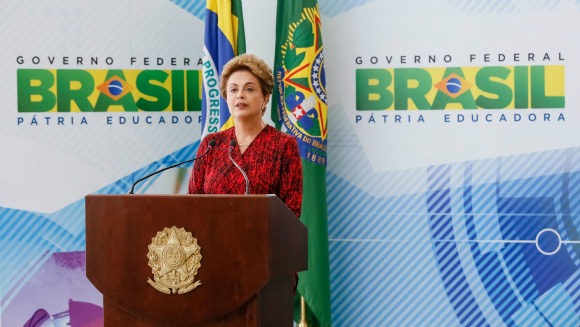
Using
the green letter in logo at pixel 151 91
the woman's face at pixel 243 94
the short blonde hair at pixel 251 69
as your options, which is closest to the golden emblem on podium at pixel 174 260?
the woman's face at pixel 243 94

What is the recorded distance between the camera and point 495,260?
153 inches

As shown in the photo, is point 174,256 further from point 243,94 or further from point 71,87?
point 71,87

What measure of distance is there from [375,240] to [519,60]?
1299 mm

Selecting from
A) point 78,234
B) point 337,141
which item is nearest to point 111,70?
point 78,234

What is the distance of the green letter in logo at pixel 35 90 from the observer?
13.2ft

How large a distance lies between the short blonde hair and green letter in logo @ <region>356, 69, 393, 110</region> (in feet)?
5.31

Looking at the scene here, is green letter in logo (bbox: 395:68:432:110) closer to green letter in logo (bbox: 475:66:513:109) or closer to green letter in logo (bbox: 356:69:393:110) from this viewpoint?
green letter in logo (bbox: 356:69:393:110)

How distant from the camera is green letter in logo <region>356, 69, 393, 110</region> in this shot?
13.0ft

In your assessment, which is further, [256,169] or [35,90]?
[35,90]

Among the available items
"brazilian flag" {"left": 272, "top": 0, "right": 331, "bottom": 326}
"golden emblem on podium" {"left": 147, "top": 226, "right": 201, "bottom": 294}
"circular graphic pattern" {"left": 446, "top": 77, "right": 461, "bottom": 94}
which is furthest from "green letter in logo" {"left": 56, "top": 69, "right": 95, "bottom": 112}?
"golden emblem on podium" {"left": 147, "top": 226, "right": 201, "bottom": 294}

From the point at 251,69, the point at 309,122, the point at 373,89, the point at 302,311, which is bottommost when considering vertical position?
the point at 302,311

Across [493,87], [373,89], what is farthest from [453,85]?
[373,89]

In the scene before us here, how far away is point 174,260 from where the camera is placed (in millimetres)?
1813

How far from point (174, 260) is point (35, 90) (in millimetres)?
2588
